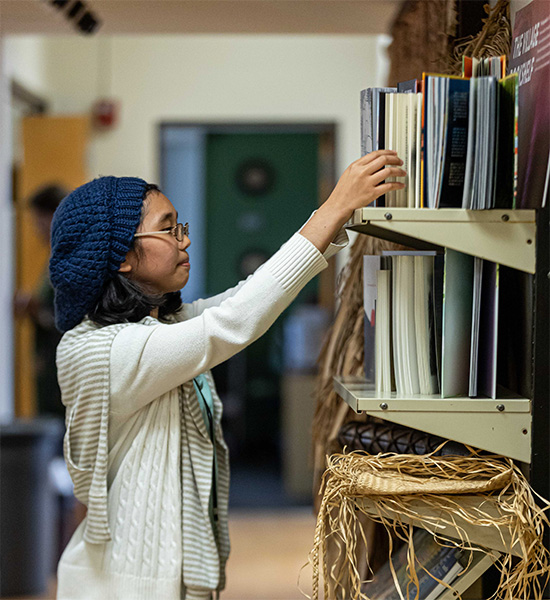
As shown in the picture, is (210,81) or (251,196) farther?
(251,196)

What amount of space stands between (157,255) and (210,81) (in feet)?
11.3

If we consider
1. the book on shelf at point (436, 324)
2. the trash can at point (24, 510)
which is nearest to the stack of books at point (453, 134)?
the book on shelf at point (436, 324)

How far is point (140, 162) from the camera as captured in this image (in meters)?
4.55

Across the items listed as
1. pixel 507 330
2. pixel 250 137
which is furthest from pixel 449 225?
pixel 250 137

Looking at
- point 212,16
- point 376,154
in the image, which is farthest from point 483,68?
point 212,16

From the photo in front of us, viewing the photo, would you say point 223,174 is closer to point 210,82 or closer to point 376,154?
point 210,82

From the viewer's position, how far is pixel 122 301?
1.35 metres

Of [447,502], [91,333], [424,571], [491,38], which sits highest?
[491,38]

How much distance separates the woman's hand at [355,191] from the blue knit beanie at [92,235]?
1.09ft

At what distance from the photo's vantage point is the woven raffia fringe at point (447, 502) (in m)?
1.14

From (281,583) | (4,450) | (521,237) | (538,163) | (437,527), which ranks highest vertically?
(538,163)

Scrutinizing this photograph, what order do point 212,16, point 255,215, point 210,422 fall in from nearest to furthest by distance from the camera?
point 210,422 < point 212,16 < point 255,215

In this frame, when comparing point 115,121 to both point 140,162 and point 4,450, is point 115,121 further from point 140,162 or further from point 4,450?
point 4,450

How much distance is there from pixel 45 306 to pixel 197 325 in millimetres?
3066
